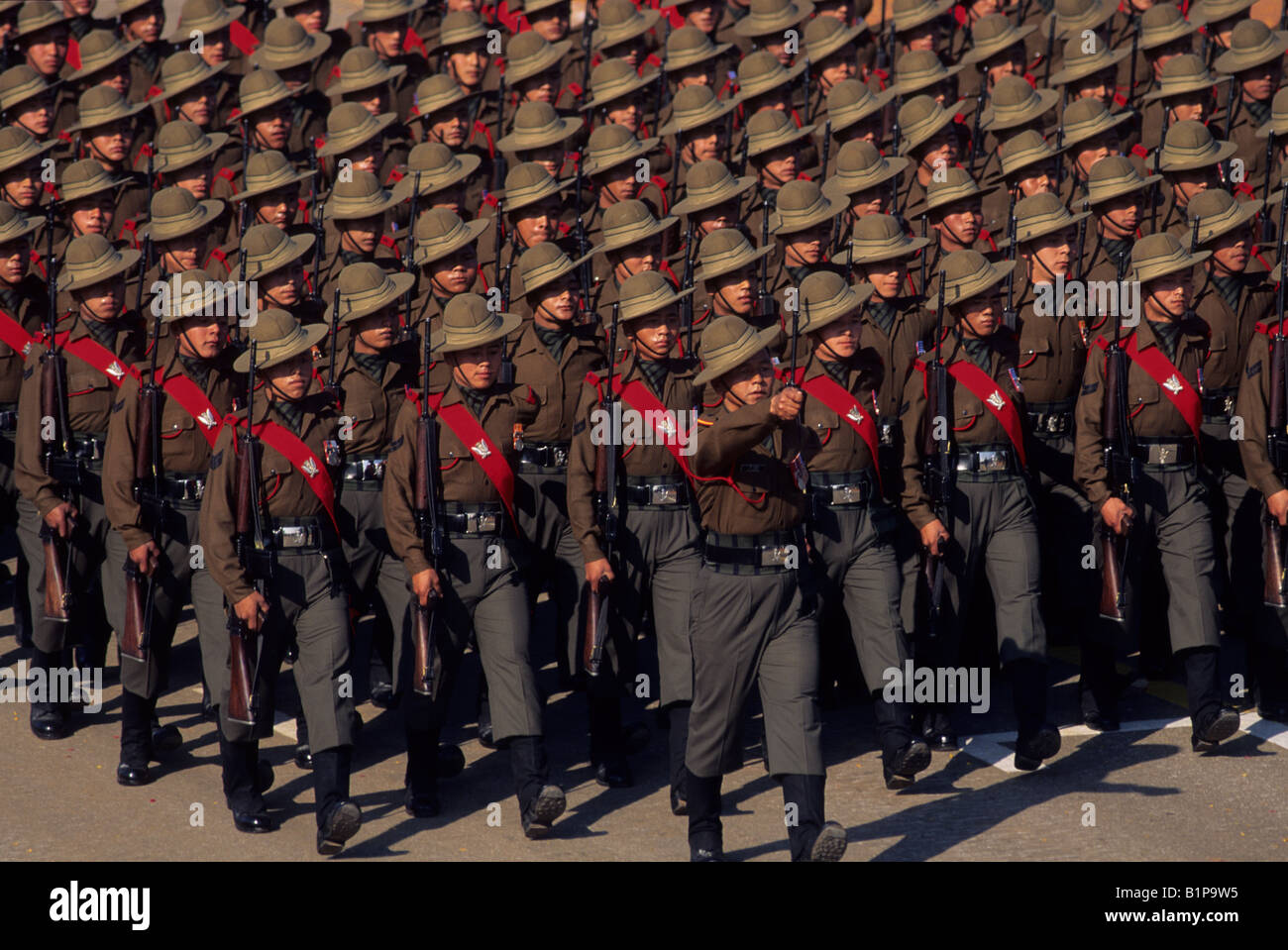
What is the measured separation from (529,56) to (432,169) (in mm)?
2119

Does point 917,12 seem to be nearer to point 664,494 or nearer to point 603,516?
point 664,494

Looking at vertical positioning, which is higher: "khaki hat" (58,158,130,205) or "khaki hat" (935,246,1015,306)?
"khaki hat" (58,158,130,205)

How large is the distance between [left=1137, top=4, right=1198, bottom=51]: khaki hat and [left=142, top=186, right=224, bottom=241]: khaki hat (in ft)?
21.5

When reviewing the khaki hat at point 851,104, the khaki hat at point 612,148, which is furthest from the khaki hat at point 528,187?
the khaki hat at point 851,104

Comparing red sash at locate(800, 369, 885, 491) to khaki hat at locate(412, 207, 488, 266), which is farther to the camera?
khaki hat at locate(412, 207, 488, 266)

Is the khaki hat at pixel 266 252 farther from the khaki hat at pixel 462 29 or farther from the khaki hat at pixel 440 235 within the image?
the khaki hat at pixel 462 29

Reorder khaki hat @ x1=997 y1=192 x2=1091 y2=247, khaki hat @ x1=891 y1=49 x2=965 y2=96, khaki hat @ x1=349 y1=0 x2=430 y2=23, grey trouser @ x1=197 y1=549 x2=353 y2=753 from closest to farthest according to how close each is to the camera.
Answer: grey trouser @ x1=197 y1=549 x2=353 y2=753 < khaki hat @ x1=997 y1=192 x2=1091 y2=247 < khaki hat @ x1=891 y1=49 x2=965 y2=96 < khaki hat @ x1=349 y1=0 x2=430 y2=23

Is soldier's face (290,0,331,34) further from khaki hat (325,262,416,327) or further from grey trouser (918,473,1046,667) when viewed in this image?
grey trouser (918,473,1046,667)

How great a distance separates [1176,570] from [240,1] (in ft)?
29.3

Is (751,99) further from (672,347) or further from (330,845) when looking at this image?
(330,845)

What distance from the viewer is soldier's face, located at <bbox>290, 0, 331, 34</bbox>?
15.4 metres

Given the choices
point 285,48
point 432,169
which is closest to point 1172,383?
point 432,169

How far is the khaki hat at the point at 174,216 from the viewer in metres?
11.3

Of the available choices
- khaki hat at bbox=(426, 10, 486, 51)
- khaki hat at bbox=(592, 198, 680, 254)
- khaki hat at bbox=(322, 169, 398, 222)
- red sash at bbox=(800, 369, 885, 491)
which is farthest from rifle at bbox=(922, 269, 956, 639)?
khaki hat at bbox=(426, 10, 486, 51)
